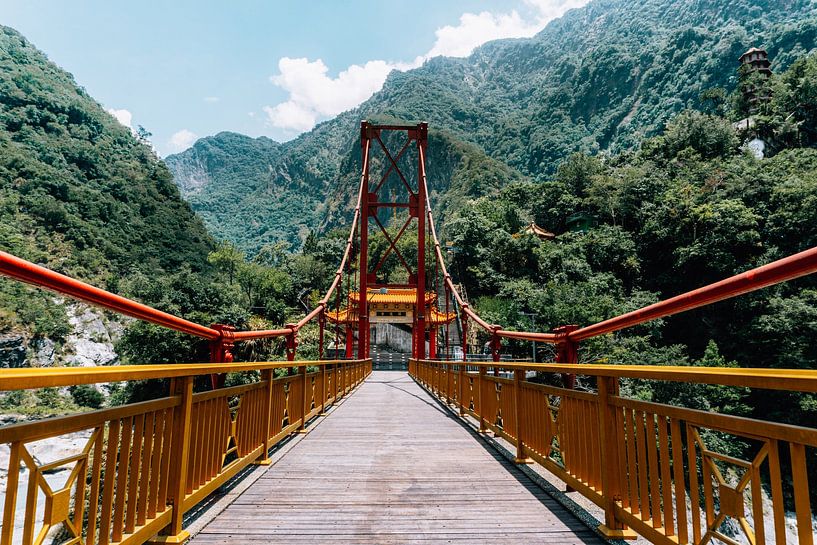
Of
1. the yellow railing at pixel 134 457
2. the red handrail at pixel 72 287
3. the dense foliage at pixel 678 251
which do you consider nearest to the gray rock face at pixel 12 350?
the dense foliage at pixel 678 251

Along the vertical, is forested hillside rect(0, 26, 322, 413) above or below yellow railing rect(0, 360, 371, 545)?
above

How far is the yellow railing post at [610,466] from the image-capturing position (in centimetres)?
237

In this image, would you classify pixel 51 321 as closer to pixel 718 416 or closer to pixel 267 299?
pixel 267 299

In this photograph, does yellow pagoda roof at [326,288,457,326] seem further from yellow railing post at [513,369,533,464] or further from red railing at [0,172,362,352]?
red railing at [0,172,362,352]

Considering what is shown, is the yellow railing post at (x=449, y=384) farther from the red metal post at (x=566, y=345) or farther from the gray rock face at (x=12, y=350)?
the gray rock face at (x=12, y=350)

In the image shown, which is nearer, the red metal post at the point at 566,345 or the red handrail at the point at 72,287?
the red handrail at the point at 72,287

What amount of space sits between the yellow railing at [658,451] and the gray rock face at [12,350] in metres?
41.1

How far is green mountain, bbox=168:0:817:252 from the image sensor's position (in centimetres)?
7675

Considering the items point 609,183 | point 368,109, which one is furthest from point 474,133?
point 609,183

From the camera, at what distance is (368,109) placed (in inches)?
5876

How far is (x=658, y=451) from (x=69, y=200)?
71.9 m

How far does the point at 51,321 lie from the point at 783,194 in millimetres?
51175

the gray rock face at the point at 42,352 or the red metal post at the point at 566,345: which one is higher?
the red metal post at the point at 566,345

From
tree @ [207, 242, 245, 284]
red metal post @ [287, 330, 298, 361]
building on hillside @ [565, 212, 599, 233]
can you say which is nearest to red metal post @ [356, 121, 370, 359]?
red metal post @ [287, 330, 298, 361]
